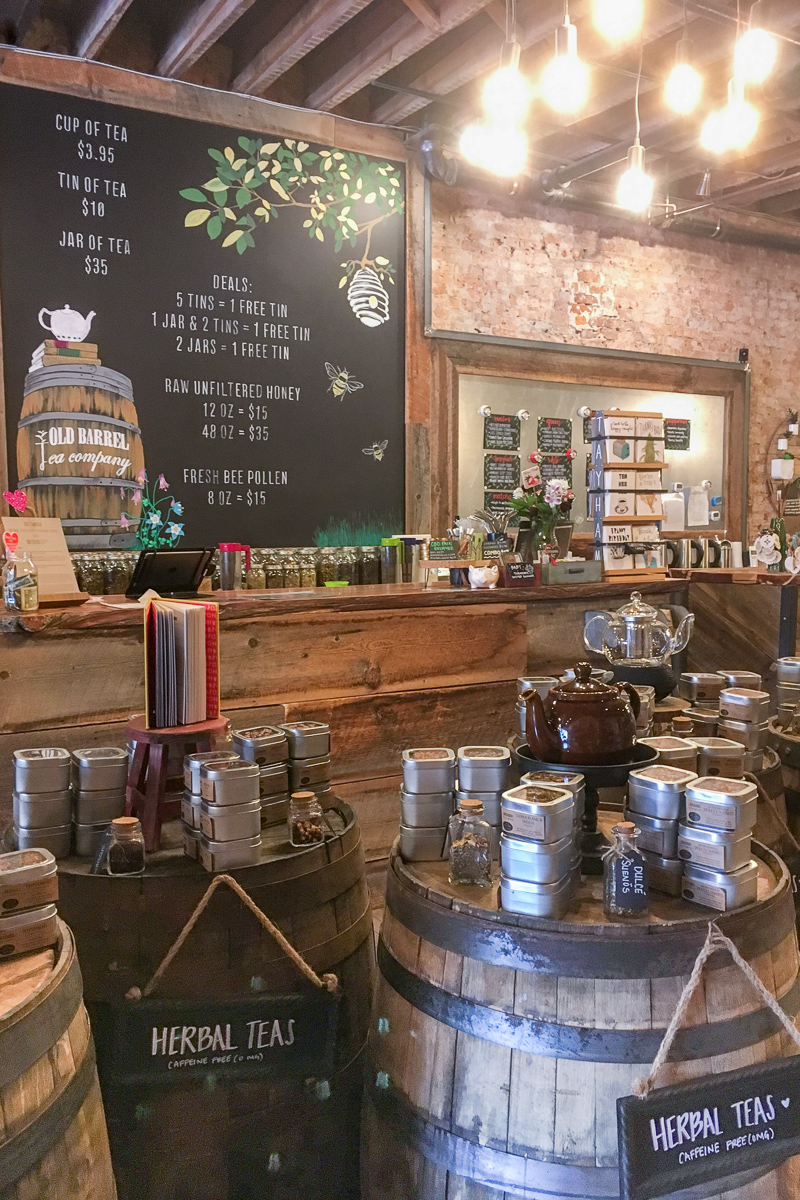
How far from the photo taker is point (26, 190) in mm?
4539

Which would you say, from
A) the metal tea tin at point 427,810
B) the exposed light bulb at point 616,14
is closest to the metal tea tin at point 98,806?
the metal tea tin at point 427,810

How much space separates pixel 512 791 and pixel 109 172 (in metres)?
4.39

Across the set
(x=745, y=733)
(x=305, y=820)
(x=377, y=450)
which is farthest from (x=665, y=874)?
(x=377, y=450)

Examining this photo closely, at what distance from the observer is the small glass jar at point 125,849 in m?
1.78

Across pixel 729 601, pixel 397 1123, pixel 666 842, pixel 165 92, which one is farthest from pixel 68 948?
pixel 165 92

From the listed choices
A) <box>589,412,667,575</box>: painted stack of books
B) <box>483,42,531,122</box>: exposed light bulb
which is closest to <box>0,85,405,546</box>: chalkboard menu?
<box>589,412,667,575</box>: painted stack of books

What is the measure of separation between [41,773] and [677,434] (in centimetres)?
599

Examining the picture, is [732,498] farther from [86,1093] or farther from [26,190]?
[86,1093]

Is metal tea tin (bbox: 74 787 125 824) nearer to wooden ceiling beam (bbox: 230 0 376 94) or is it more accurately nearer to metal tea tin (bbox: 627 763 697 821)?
metal tea tin (bbox: 627 763 697 821)

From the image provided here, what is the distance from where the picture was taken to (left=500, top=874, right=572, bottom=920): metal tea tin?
4.81 ft

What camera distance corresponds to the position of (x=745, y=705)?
8.59ft

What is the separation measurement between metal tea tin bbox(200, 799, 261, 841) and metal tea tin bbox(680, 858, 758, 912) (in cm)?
82

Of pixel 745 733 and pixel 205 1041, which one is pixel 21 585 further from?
pixel 745 733

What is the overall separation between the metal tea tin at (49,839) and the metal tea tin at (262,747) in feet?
1.31
